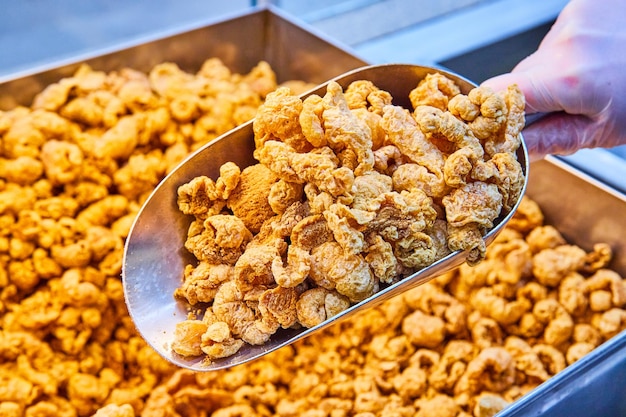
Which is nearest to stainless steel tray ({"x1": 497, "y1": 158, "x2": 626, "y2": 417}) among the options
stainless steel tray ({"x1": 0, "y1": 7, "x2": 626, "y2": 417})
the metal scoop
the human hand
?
stainless steel tray ({"x1": 0, "y1": 7, "x2": 626, "y2": 417})

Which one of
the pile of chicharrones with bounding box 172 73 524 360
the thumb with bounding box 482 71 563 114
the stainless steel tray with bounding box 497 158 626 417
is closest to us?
the pile of chicharrones with bounding box 172 73 524 360

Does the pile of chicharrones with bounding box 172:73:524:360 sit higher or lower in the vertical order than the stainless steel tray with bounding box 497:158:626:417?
higher

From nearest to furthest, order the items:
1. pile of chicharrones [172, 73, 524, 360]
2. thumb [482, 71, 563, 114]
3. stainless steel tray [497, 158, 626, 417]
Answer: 1. pile of chicharrones [172, 73, 524, 360]
2. stainless steel tray [497, 158, 626, 417]
3. thumb [482, 71, 563, 114]

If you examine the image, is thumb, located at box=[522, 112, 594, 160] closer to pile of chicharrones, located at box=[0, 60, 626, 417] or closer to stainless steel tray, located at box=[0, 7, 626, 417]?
stainless steel tray, located at box=[0, 7, 626, 417]

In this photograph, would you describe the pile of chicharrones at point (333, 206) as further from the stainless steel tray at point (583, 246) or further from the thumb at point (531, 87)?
the stainless steel tray at point (583, 246)

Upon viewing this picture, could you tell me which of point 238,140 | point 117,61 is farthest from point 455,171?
point 117,61

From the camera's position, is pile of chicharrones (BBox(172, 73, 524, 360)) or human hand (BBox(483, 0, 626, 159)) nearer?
pile of chicharrones (BBox(172, 73, 524, 360))

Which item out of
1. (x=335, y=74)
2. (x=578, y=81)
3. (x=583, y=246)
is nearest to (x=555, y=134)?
(x=578, y=81)
